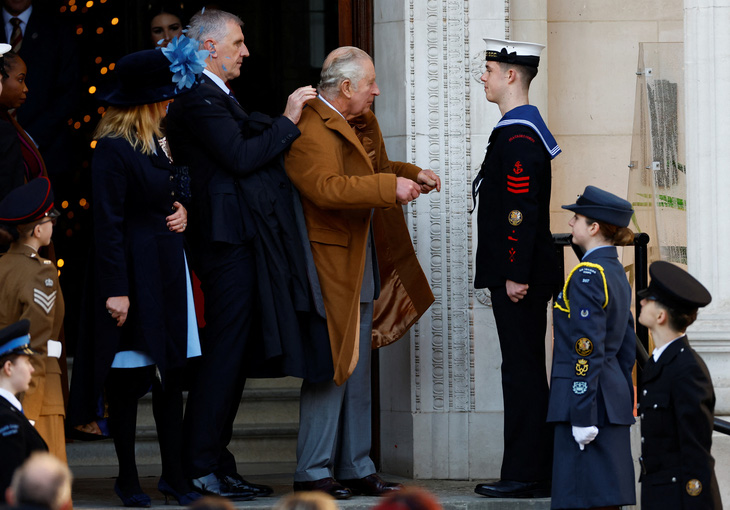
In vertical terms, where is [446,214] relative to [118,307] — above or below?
above

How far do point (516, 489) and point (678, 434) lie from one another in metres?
1.33

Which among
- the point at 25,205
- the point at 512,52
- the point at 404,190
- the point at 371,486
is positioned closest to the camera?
the point at 25,205

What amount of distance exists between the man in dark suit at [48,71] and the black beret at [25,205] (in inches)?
100

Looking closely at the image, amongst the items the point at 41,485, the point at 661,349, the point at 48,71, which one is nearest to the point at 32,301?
the point at 661,349

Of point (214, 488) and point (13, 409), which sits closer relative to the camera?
point (13, 409)

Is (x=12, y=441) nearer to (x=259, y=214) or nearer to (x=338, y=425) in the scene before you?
(x=259, y=214)

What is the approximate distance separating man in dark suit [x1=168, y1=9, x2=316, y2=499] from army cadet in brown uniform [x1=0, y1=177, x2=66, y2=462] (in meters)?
0.66

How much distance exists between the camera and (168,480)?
5.64 m

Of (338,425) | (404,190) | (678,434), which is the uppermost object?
(404,190)

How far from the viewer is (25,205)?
5277mm

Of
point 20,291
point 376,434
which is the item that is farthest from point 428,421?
point 20,291

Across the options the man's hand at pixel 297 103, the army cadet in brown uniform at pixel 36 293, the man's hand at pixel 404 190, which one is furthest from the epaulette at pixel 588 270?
the army cadet in brown uniform at pixel 36 293

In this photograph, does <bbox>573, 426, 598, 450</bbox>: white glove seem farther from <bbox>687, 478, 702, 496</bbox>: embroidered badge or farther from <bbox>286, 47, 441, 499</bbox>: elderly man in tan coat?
<bbox>286, 47, 441, 499</bbox>: elderly man in tan coat

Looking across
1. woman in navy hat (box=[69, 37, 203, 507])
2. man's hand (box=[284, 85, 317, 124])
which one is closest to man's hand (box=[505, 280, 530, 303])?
man's hand (box=[284, 85, 317, 124])
